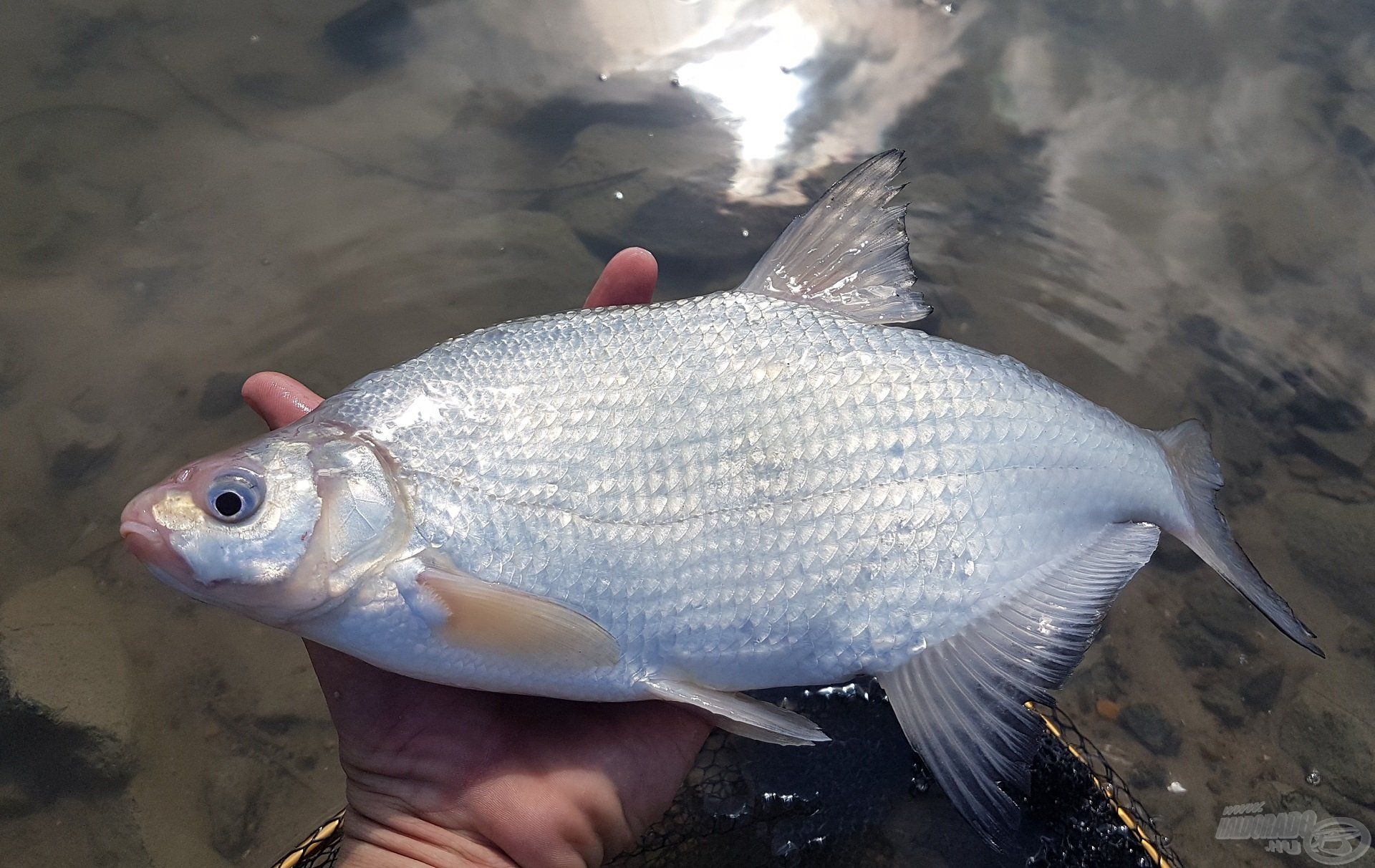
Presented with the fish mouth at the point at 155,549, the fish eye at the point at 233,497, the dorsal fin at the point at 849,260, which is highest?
the dorsal fin at the point at 849,260

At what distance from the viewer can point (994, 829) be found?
1906mm

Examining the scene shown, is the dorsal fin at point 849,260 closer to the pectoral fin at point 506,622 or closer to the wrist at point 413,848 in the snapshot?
the pectoral fin at point 506,622

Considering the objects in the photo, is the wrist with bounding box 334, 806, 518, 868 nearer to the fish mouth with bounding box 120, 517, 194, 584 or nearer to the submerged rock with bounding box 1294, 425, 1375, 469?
the fish mouth with bounding box 120, 517, 194, 584

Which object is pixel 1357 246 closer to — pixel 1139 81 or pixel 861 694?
pixel 1139 81

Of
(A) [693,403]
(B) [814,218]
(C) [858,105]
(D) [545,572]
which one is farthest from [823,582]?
(C) [858,105]

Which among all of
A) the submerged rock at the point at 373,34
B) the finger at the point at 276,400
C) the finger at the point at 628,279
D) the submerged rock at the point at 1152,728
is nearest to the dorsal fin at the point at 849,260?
the finger at the point at 628,279

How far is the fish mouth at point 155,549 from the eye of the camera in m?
1.67

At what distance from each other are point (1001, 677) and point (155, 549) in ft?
6.48

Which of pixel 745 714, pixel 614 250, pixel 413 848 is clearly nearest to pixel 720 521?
pixel 745 714

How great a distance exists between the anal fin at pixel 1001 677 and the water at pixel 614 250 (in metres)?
0.79

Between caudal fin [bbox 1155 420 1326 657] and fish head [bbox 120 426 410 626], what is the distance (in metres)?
2.07

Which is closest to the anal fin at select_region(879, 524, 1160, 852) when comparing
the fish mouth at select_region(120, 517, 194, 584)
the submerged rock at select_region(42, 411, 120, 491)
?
the fish mouth at select_region(120, 517, 194, 584)

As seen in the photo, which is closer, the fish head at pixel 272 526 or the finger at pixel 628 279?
the fish head at pixel 272 526

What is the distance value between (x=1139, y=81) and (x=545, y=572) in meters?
4.77
